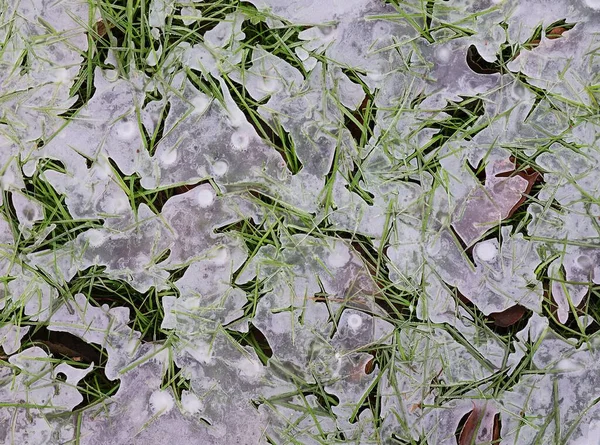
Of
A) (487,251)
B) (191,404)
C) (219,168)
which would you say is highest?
(219,168)

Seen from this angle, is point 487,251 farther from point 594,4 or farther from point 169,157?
point 169,157

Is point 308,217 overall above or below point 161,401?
above

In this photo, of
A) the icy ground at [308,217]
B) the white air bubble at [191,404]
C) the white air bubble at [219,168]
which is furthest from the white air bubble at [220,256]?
the white air bubble at [191,404]

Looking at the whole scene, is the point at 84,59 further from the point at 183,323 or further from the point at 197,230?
the point at 183,323

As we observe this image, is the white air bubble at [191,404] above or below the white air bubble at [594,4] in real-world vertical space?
below

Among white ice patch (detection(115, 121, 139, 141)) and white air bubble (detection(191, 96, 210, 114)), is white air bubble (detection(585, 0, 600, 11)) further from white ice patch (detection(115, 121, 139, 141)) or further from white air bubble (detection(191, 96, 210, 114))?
white ice patch (detection(115, 121, 139, 141))

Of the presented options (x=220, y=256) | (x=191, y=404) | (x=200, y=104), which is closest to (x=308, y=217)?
(x=220, y=256)

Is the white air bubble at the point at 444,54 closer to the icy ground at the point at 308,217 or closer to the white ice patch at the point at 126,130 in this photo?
the icy ground at the point at 308,217
